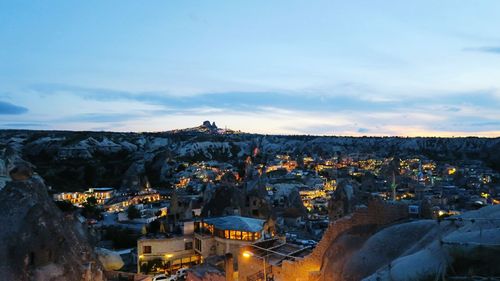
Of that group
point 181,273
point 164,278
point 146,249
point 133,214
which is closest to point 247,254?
point 164,278

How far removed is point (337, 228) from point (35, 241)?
10685 millimetres

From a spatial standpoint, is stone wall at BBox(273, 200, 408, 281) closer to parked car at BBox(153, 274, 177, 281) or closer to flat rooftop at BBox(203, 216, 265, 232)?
parked car at BBox(153, 274, 177, 281)

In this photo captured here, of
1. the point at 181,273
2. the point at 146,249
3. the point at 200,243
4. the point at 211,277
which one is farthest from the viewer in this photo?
the point at 200,243

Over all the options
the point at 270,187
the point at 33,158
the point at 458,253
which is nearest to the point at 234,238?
the point at 458,253

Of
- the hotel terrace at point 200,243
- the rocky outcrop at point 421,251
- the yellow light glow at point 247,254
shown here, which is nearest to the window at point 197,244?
the hotel terrace at point 200,243

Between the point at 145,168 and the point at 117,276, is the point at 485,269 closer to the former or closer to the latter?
the point at 117,276

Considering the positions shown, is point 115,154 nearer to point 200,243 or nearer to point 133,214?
point 133,214

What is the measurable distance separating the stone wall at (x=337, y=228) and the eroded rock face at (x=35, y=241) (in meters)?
7.75

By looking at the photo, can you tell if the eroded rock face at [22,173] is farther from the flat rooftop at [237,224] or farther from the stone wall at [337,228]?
the flat rooftop at [237,224]

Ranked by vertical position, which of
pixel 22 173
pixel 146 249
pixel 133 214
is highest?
pixel 22 173

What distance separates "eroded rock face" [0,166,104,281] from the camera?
1575 cm

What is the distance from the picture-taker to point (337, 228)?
583 inches

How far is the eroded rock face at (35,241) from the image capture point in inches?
620

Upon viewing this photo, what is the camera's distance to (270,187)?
79125 millimetres
